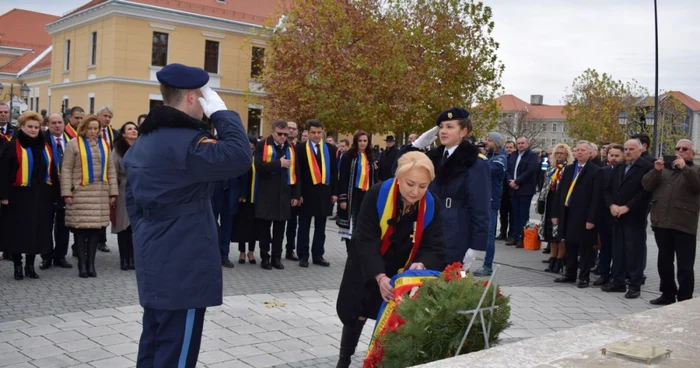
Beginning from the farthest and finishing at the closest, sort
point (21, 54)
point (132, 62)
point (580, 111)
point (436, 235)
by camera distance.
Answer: point (21, 54) → point (580, 111) → point (132, 62) → point (436, 235)

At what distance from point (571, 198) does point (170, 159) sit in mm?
8014

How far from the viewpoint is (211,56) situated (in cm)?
4478

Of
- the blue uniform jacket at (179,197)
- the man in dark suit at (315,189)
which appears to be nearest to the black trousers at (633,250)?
the man in dark suit at (315,189)

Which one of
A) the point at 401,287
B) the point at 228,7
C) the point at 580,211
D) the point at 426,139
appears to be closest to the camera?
the point at 401,287

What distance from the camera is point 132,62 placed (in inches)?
1638

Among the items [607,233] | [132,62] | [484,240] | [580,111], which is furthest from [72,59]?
[484,240]

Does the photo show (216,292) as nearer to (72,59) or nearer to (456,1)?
(456,1)

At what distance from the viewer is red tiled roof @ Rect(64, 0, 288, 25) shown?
4328 cm

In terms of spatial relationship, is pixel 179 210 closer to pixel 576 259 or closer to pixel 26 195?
pixel 26 195

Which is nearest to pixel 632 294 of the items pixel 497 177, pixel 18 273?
pixel 497 177

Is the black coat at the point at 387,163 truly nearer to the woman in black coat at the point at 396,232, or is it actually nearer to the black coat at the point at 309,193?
the black coat at the point at 309,193

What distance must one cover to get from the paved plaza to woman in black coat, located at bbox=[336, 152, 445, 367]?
4.25ft

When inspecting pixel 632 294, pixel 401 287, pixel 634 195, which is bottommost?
pixel 632 294

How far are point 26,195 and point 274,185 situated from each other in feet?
10.6
